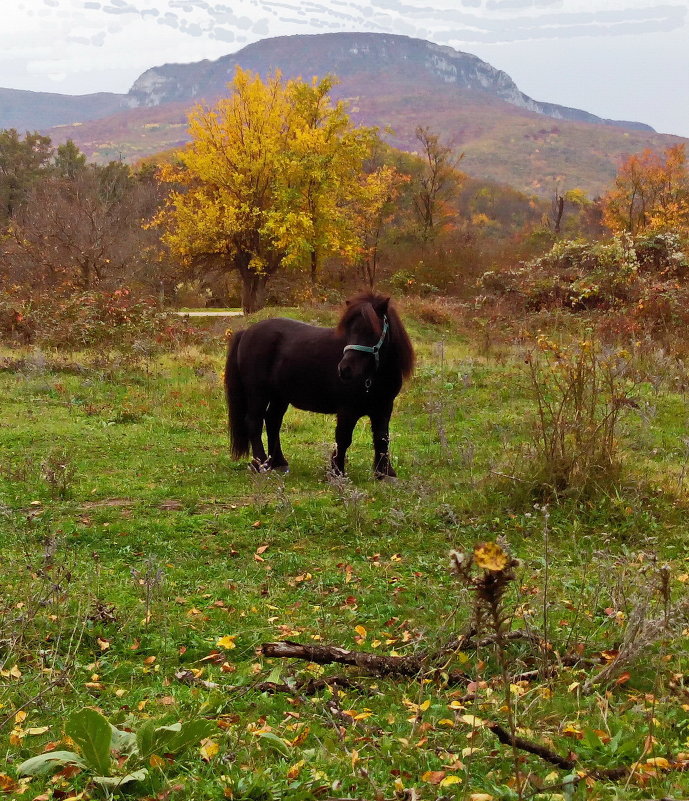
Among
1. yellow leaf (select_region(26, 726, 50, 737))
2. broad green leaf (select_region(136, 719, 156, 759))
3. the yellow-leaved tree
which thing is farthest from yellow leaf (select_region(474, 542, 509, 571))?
the yellow-leaved tree

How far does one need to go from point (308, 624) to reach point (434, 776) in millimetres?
1942

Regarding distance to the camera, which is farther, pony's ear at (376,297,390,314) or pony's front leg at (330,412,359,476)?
pony's front leg at (330,412,359,476)

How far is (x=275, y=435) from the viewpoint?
27.6 feet

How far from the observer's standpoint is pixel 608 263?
21.8 m

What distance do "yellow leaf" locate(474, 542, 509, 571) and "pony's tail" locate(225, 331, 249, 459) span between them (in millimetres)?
7294

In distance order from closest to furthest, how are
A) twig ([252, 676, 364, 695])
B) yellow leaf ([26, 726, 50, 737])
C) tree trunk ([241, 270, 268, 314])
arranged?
1. yellow leaf ([26, 726, 50, 737])
2. twig ([252, 676, 364, 695])
3. tree trunk ([241, 270, 268, 314])

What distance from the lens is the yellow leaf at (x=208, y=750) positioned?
2.39m

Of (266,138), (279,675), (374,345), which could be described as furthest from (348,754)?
(266,138)

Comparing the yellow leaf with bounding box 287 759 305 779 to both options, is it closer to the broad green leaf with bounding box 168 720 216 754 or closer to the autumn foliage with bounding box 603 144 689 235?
the broad green leaf with bounding box 168 720 216 754

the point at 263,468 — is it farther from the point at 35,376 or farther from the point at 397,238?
the point at 397,238

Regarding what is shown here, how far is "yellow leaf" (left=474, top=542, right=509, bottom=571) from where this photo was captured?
1381 mm

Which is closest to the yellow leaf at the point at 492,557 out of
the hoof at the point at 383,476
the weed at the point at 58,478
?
the hoof at the point at 383,476

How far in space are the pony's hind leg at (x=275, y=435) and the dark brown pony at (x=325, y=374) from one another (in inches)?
0.5

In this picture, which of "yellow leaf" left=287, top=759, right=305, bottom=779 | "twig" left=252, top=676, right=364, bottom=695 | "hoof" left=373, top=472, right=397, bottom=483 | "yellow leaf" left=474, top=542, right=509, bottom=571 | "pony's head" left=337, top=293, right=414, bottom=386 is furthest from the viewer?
"hoof" left=373, top=472, right=397, bottom=483
